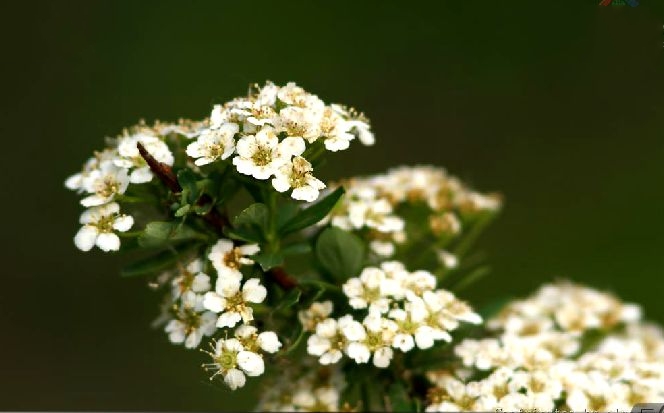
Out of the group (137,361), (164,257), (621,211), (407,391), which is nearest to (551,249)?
(621,211)

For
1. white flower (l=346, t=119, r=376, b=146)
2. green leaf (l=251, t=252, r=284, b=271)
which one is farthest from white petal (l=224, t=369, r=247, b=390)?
white flower (l=346, t=119, r=376, b=146)

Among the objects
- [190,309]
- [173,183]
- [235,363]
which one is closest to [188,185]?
[173,183]

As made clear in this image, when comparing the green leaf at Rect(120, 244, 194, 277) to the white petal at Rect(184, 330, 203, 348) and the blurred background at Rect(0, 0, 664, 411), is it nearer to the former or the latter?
the white petal at Rect(184, 330, 203, 348)

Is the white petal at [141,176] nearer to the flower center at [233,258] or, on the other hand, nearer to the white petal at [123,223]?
the white petal at [123,223]

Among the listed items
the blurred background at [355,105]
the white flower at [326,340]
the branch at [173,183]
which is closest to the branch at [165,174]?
the branch at [173,183]

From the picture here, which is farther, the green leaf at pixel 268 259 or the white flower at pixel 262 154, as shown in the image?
the green leaf at pixel 268 259

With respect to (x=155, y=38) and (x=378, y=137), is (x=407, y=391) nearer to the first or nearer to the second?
(x=378, y=137)

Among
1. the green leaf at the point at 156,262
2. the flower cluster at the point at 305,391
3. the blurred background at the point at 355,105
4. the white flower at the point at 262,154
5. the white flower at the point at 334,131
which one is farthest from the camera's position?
the blurred background at the point at 355,105
